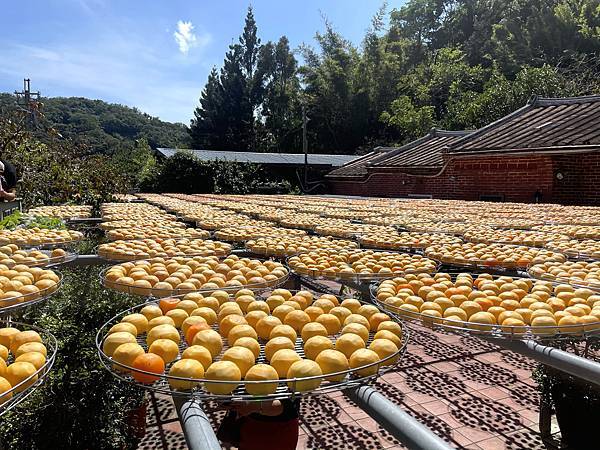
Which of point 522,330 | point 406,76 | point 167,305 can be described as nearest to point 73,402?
point 167,305

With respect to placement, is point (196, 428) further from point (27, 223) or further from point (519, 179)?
point (519, 179)

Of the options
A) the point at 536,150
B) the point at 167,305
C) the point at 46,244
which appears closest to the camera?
the point at 167,305

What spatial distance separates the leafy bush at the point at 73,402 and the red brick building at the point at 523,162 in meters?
8.72

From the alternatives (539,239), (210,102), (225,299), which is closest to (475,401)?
(539,239)

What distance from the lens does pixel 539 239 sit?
13.5ft

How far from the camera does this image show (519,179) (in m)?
10.1

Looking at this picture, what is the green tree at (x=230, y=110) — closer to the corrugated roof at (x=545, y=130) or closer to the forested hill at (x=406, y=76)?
the forested hill at (x=406, y=76)

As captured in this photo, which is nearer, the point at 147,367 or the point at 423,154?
the point at 147,367

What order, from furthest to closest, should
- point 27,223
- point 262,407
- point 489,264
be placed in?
point 27,223
point 489,264
point 262,407

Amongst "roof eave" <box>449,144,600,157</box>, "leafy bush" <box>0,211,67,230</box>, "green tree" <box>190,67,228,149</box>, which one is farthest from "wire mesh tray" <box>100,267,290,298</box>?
"green tree" <box>190,67,228,149</box>

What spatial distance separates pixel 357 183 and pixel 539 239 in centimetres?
1355

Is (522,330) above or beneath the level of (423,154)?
beneath

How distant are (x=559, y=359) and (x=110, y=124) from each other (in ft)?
218

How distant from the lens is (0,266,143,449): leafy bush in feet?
7.71
